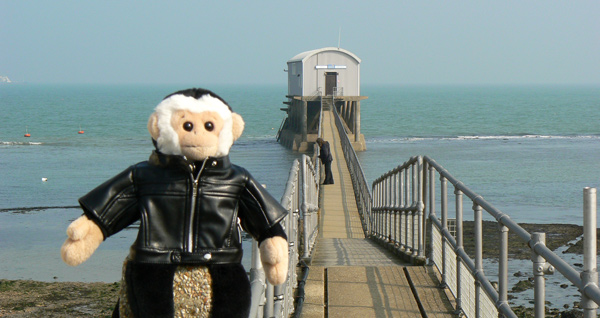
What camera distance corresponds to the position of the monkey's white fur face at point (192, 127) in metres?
3.06

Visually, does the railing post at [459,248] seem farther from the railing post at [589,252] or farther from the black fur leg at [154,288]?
the black fur leg at [154,288]

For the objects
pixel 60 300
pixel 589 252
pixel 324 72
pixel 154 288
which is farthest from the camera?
pixel 324 72

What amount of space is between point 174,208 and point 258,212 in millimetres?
366

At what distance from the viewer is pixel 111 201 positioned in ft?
10.00

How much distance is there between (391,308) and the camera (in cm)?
533

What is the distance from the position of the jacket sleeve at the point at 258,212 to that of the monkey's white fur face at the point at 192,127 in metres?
0.19

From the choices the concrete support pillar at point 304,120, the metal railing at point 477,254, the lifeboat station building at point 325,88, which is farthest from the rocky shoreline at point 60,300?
the concrete support pillar at point 304,120

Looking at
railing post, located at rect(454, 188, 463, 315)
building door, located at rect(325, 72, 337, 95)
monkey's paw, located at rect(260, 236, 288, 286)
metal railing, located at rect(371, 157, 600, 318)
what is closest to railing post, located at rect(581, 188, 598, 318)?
metal railing, located at rect(371, 157, 600, 318)

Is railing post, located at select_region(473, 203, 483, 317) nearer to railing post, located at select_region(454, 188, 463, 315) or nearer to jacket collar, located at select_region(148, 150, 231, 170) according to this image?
railing post, located at select_region(454, 188, 463, 315)

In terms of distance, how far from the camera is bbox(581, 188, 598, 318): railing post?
257 cm

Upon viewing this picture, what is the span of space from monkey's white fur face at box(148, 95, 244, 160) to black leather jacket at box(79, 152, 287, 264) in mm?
45

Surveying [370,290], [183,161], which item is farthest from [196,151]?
[370,290]

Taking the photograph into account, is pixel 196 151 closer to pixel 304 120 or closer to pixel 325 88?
pixel 325 88

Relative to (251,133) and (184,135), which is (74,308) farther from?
(251,133)
